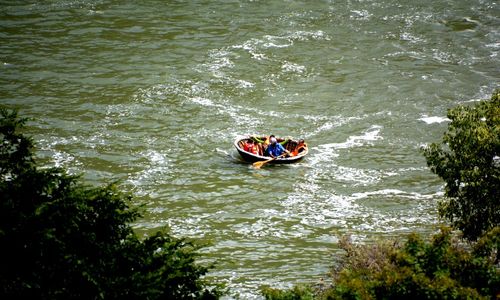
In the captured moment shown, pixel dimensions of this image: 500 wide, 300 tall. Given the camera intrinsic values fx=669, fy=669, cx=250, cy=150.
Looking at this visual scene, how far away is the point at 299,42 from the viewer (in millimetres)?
44656

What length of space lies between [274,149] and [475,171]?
40.2 feet

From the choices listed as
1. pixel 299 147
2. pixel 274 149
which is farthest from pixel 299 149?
pixel 274 149

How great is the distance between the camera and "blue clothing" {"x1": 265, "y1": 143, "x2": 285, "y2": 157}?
99.9ft

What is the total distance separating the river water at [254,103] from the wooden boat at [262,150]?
1.53 feet

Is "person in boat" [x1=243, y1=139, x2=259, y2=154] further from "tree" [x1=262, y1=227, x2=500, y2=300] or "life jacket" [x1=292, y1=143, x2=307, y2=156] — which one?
"tree" [x1=262, y1=227, x2=500, y2=300]

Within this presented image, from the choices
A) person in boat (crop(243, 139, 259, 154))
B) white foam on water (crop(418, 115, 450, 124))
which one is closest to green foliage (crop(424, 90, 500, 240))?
person in boat (crop(243, 139, 259, 154))

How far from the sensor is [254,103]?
36781mm

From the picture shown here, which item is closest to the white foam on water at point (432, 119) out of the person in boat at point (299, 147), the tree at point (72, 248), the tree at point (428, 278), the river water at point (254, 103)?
the river water at point (254, 103)

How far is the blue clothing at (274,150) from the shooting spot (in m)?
30.4

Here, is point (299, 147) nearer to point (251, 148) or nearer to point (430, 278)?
point (251, 148)

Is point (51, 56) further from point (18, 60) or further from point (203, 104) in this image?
point (203, 104)

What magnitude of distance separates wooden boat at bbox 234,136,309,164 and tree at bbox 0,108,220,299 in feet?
51.7

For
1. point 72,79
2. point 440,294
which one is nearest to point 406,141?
point 72,79

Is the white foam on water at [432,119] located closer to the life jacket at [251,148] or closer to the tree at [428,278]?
the life jacket at [251,148]
